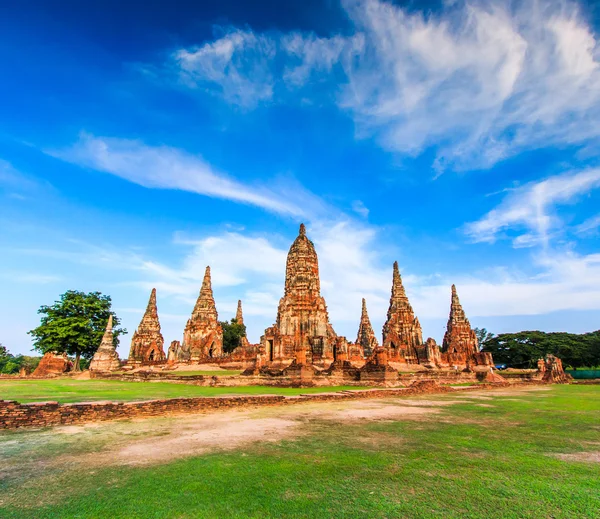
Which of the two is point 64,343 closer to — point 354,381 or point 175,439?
point 354,381

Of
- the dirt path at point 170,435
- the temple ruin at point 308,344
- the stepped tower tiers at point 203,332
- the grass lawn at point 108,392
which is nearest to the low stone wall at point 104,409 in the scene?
the dirt path at point 170,435

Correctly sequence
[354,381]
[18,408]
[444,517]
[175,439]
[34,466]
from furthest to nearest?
1. [354,381]
2. [18,408]
3. [175,439]
4. [34,466]
5. [444,517]

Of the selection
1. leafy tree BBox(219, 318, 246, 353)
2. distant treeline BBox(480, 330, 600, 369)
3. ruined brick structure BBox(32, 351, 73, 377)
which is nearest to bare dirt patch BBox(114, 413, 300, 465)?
ruined brick structure BBox(32, 351, 73, 377)

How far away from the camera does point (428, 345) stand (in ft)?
138

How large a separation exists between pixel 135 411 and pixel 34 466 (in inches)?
164

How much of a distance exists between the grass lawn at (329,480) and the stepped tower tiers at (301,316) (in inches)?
965

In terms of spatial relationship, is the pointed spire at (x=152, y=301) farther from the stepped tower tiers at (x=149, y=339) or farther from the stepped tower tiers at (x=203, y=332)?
the stepped tower tiers at (x=203, y=332)

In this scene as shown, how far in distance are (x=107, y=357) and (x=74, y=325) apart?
7240 millimetres

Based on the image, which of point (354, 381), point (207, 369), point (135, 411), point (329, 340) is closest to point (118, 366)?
point (207, 369)

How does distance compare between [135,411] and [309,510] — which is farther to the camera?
[135,411]

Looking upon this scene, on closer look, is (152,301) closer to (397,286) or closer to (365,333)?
(365,333)

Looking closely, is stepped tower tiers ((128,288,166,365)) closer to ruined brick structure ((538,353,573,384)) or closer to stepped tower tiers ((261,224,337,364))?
stepped tower tiers ((261,224,337,364))

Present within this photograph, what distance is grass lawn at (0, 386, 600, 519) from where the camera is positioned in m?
3.21

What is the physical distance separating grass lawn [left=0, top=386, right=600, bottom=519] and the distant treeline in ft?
213
